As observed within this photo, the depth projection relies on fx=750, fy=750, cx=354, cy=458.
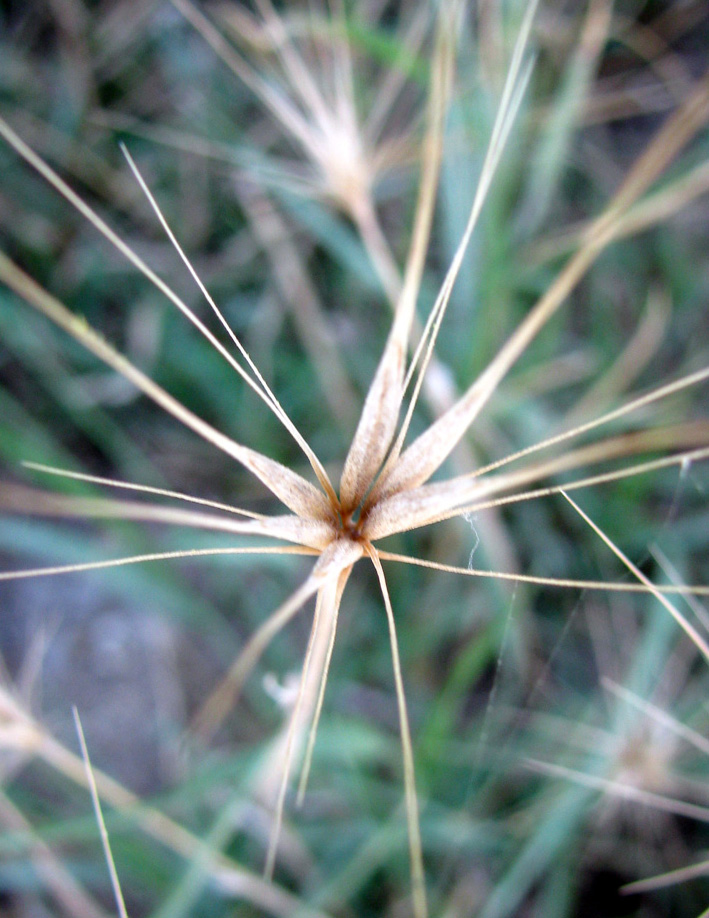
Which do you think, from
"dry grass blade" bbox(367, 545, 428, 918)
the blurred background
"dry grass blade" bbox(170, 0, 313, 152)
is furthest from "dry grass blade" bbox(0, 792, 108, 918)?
"dry grass blade" bbox(170, 0, 313, 152)

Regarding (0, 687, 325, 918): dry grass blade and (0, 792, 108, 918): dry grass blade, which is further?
(0, 792, 108, 918): dry grass blade

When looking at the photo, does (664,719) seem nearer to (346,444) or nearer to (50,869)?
(346,444)

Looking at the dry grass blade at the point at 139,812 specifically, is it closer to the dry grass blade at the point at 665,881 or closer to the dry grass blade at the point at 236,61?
the dry grass blade at the point at 665,881

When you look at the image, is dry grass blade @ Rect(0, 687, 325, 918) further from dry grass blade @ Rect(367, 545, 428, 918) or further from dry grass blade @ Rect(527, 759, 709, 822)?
dry grass blade @ Rect(527, 759, 709, 822)

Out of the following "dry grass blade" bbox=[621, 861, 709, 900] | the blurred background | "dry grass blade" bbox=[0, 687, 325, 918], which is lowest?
"dry grass blade" bbox=[0, 687, 325, 918]

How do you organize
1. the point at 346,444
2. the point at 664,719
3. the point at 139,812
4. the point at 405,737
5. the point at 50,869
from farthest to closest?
the point at 346,444, the point at 50,869, the point at 139,812, the point at 664,719, the point at 405,737

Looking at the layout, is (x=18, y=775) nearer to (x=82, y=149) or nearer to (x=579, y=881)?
(x=579, y=881)

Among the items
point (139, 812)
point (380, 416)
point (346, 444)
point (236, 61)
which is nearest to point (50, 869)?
point (139, 812)

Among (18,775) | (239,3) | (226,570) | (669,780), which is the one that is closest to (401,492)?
(669,780)
